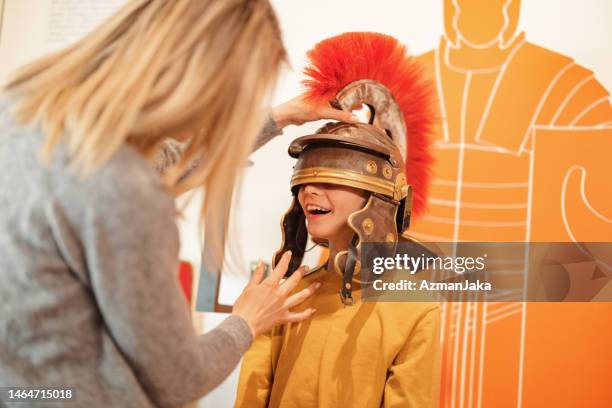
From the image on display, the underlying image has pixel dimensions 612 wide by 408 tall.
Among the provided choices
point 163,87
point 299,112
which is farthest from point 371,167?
point 163,87

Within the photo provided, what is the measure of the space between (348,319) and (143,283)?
85cm

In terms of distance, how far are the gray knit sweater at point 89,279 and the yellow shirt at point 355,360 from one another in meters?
0.71

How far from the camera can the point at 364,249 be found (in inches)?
59.0

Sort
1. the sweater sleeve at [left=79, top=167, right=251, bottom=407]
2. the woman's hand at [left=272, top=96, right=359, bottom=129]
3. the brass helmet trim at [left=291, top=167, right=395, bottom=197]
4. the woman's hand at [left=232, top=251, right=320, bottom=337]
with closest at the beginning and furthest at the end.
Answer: the sweater sleeve at [left=79, top=167, right=251, bottom=407] < the woman's hand at [left=232, top=251, right=320, bottom=337] < the brass helmet trim at [left=291, top=167, right=395, bottom=197] < the woman's hand at [left=272, top=96, right=359, bottom=129]

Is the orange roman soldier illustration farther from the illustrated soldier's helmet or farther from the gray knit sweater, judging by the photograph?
the gray knit sweater

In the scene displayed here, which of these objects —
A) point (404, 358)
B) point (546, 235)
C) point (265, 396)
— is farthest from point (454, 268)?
point (265, 396)

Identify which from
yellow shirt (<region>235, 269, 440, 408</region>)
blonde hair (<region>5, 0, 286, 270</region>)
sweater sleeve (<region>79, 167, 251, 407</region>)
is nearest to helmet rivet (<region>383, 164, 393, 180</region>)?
yellow shirt (<region>235, 269, 440, 408</region>)

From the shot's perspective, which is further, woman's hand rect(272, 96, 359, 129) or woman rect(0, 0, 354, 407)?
woman's hand rect(272, 96, 359, 129)

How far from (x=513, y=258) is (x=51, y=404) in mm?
1435

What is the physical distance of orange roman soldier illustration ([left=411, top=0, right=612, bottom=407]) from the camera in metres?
1.74

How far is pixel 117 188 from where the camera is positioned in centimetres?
78
